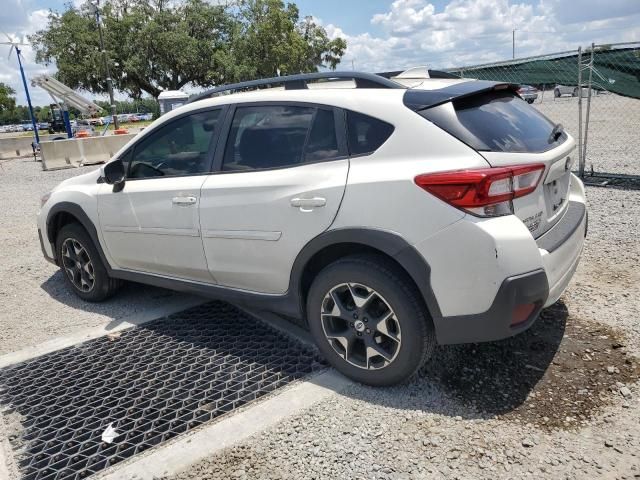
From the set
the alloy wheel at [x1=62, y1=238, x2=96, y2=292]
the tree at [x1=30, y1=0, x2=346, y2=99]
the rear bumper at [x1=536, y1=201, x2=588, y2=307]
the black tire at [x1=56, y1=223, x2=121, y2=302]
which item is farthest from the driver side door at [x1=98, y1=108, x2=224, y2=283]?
the tree at [x1=30, y1=0, x2=346, y2=99]

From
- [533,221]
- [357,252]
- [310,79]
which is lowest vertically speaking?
[357,252]

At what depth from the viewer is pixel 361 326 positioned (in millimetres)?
3029

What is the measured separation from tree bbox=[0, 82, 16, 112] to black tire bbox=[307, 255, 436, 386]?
103276 millimetres

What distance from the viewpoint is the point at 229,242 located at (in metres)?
3.49

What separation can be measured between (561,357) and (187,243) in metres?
2.60

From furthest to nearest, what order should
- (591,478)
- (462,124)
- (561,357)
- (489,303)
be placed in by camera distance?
1. (561,357)
2. (462,124)
3. (489,303)
4. (591,478)

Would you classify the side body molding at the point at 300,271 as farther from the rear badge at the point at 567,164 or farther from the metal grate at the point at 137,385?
the rear badge at the point at 567,164

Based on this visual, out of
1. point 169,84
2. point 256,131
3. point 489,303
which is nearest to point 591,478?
point 489,303

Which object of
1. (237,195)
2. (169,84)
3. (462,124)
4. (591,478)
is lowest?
(591,478)

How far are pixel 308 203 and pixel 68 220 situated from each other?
285 centimetres

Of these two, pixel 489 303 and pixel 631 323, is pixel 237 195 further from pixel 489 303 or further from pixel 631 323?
pixel 631 323

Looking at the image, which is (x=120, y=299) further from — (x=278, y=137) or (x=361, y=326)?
(x=361, y=326)

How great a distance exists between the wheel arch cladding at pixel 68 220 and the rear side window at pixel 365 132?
2553mm

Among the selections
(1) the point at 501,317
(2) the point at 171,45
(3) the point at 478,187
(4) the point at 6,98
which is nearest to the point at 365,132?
(3) the point at 478,187
